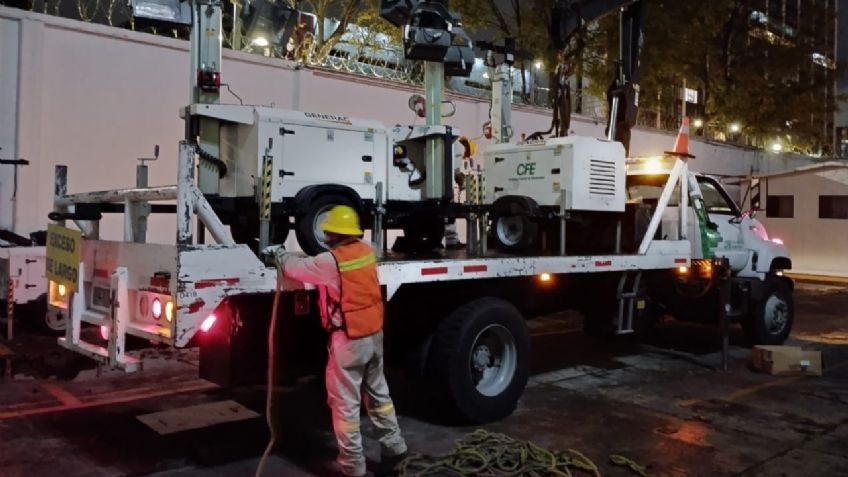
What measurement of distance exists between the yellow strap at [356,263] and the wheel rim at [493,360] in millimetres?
1683

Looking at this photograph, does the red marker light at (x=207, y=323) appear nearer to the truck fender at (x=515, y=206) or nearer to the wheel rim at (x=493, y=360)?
the wheel rim at (x=493, y=360)

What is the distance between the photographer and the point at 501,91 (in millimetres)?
9555

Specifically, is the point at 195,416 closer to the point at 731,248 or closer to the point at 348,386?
the point at 348,386

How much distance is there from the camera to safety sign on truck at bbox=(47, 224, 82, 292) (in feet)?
17.1

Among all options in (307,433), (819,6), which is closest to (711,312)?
(307,433)

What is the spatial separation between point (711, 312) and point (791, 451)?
12.9 feet

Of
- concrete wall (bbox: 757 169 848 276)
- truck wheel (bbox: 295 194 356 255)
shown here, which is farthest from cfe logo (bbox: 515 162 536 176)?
concrete wall (bbox: 757 169 848 276)

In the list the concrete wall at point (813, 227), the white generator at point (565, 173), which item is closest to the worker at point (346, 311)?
the white generator at point (565, 173)

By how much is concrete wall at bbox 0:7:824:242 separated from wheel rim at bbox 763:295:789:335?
832 cm

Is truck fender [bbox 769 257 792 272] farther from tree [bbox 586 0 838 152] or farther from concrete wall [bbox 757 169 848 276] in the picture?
concrete wall [bbox 757 169 848 276]

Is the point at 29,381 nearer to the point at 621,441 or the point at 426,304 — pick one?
the point at 426,304

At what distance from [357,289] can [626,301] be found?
396 cm

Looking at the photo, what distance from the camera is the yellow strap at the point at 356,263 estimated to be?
473 cm

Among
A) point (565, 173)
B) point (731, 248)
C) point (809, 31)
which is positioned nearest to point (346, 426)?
point (565, 173)
